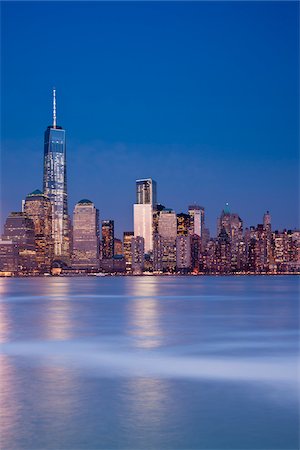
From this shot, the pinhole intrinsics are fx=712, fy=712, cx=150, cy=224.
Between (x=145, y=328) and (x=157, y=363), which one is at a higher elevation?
(x=157, y=363)

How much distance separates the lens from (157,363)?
25.9m

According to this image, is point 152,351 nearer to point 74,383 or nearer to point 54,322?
point 74,383

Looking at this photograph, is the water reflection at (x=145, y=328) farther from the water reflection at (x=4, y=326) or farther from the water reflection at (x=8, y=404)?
the water reflection at (x=8, y=404)

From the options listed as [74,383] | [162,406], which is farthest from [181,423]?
[74,383]

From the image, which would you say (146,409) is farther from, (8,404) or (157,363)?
(157,363)

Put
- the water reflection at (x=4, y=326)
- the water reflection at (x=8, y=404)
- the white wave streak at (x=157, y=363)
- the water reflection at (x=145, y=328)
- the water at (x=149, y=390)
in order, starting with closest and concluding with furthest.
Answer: the water at (x=149, y=390) < the water reflection at (x=8, y=404) < the white wave streak at (x=157, y=363) < the water reflection at (x=145, y=328) < the water reflection at (x=4, y=326)

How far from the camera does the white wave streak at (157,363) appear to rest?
23.0 meters

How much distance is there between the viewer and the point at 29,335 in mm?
37406

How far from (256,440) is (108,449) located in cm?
313

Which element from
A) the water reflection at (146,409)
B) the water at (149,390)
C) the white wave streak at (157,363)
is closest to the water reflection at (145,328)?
the water at (149,390)

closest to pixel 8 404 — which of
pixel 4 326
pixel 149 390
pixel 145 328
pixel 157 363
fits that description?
pixel 149 390

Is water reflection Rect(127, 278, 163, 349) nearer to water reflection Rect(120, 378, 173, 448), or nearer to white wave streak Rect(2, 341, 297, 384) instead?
white wave streak Rect(2, 341, 297, 384)

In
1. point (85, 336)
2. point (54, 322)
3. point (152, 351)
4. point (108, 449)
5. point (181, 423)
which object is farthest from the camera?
point (54, 322)

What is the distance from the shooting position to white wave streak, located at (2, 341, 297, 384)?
907 inches
